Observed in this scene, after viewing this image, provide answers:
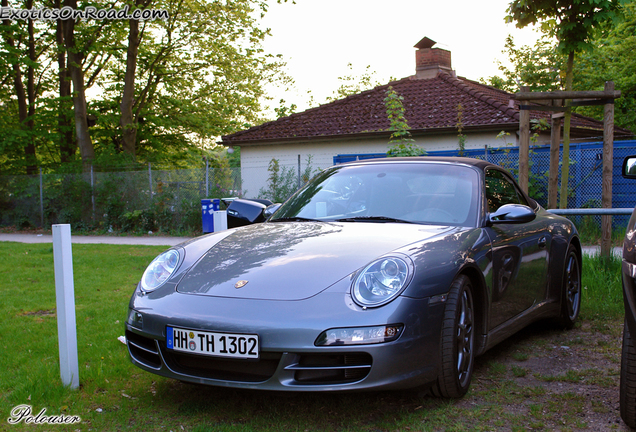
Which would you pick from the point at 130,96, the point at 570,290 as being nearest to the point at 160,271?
the point at 570,290

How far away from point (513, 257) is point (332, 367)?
5.94ft

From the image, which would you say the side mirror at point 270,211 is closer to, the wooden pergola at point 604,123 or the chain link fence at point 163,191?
the wooden pergola at point 604,123

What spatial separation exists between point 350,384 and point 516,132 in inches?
609

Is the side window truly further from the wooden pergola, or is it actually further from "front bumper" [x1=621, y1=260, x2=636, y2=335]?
the wooden pergola

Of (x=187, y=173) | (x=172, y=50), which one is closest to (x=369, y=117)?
(x=187, y=173)

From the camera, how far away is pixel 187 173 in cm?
1697

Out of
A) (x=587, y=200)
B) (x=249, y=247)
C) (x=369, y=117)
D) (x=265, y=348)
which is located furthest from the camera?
(x=369, y=117)

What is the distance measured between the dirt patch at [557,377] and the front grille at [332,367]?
813 millimetres

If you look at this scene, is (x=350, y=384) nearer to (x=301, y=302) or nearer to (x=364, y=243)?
(x=301, y=302)

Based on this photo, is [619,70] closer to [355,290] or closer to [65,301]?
[355,290]

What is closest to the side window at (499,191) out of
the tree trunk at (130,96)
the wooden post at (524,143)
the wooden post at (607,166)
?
the wooden post at (524,143)

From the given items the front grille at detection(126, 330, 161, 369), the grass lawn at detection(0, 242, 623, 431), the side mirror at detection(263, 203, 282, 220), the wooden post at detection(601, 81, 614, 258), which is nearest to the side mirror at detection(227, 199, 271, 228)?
the side mirror at detection(263, 203, 282, 220)

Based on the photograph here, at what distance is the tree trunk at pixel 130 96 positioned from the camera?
20.8 meters

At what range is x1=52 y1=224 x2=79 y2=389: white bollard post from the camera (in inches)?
139
